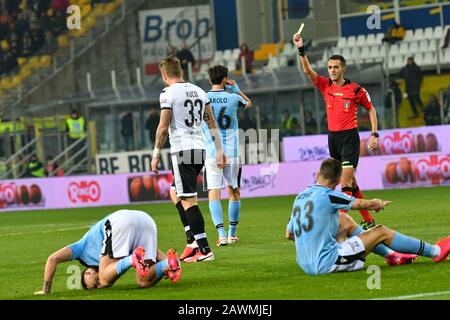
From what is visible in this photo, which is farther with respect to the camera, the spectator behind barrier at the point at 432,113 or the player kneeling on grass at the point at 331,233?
the spectator behind barrier at the point at 432,113

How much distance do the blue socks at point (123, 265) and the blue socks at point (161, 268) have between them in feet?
0.95

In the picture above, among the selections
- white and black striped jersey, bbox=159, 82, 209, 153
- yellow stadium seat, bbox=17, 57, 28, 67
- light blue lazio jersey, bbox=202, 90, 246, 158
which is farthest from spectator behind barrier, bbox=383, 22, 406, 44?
white and black striped jersey, bbox=159, 82, 209, 153

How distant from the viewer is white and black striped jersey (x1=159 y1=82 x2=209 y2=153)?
45.5ft

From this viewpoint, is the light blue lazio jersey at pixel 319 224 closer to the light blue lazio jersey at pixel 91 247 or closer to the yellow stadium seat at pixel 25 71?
the light blue lazio jersey at pixel 91 247

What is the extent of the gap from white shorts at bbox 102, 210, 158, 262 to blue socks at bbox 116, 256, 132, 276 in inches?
4.7

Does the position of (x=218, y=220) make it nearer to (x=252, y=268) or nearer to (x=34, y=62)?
(x=252, y=268)

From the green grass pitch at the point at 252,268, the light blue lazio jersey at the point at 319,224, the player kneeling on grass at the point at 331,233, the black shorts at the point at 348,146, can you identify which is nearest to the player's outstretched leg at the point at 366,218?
the black shorts at the point at 348,146

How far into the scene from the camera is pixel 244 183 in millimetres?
29844

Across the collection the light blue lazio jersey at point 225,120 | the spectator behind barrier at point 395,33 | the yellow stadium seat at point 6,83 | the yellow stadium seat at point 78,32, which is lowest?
the light blue lazio jersey at point 225,120

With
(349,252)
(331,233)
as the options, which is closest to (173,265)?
(331,233)

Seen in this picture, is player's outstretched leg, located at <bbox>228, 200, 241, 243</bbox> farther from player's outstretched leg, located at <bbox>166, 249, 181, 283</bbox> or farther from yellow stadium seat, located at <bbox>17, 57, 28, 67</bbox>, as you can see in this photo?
yellow stadium seat, located at <bbox>17, 57, 28, 67</bbox>

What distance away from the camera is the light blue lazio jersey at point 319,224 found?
→ 11.1 metres

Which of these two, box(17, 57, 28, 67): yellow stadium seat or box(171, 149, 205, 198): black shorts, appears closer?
box(171, 149, 205, 198): black shorts
